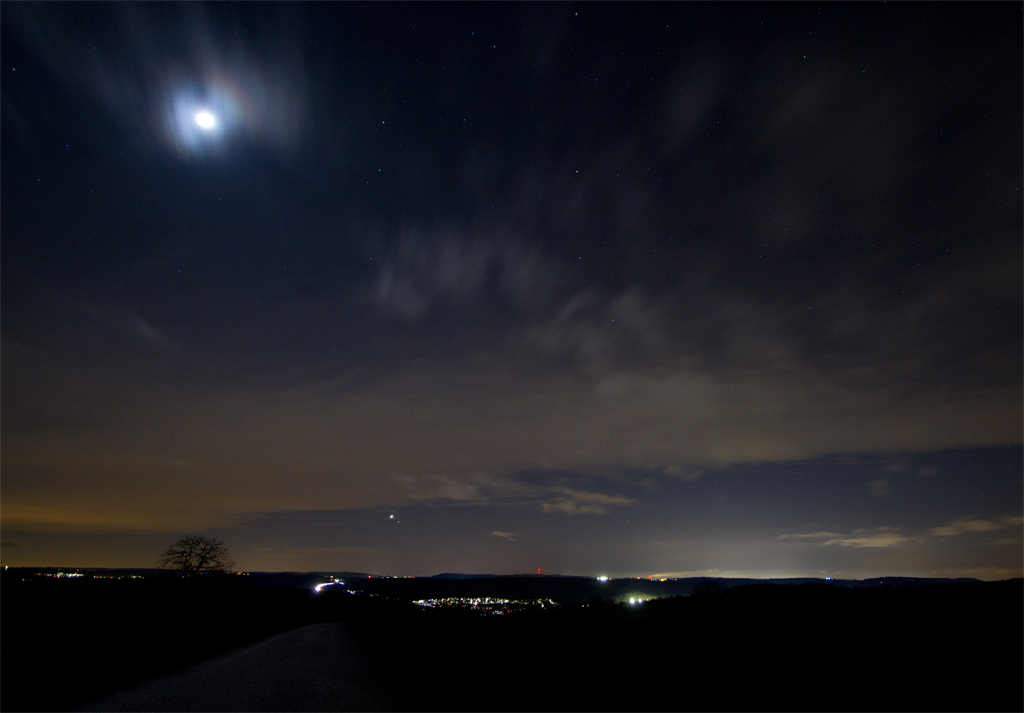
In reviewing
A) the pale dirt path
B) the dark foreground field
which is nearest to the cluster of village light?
the dark foreground field

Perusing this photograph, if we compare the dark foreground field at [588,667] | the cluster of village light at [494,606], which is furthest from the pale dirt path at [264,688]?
the cluster of village light at [494,606]

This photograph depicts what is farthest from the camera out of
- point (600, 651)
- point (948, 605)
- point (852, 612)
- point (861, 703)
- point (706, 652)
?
point (852, 612)

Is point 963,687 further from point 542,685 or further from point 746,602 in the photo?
point 746,602

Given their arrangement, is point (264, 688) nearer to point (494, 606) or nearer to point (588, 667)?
point (588, 667)

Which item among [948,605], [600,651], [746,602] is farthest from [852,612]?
[746,602]

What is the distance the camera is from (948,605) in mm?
21578

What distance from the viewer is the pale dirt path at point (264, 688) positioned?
11.5 meters

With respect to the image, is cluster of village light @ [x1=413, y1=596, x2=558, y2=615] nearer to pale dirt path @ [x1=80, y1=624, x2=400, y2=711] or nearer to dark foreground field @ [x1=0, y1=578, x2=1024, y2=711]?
dark foreground field @ [x1=0, y1=578, x2=1024, y2=711]

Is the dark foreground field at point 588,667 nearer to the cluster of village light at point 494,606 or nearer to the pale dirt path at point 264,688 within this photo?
the pale dirt path at point 264,688

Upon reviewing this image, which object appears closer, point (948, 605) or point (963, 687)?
point (963, 687)

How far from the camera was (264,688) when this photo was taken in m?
13.3

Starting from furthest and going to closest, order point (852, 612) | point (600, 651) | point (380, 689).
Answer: point (852, 612) → point (600, 651) → point (380, 689)

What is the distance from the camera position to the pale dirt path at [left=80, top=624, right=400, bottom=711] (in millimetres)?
11453

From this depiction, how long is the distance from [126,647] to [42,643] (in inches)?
140
